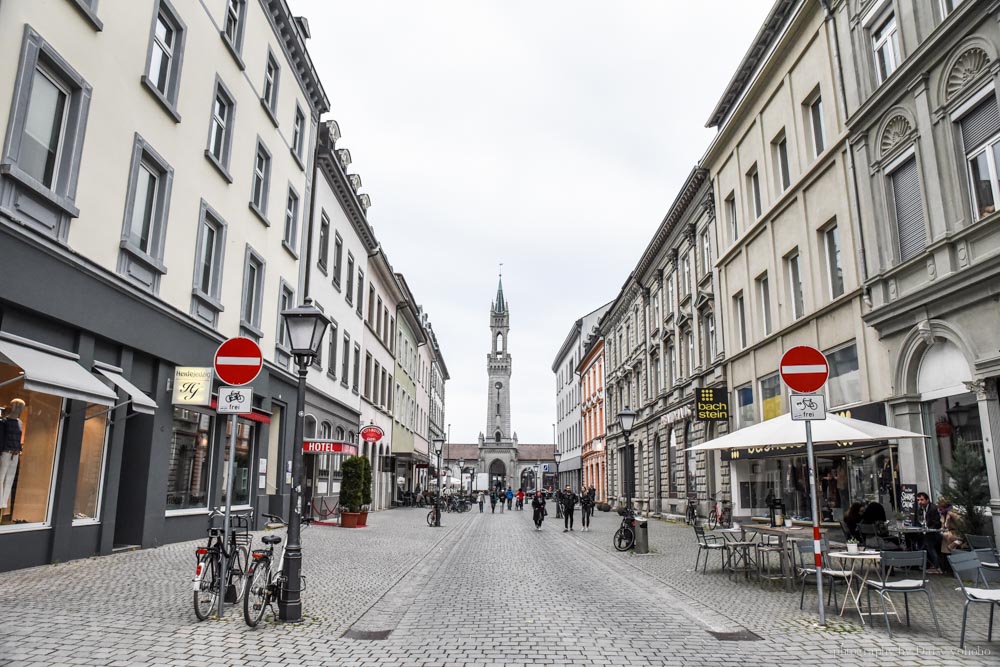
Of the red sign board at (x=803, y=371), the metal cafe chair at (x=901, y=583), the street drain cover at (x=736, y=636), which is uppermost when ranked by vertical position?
the red sign board at (x=803, y=371)

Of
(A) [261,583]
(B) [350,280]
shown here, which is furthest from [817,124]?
(B) [350,280]

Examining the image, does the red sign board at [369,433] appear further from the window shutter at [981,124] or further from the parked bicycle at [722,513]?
the window shutter at [981,124]

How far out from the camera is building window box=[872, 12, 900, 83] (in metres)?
15.1

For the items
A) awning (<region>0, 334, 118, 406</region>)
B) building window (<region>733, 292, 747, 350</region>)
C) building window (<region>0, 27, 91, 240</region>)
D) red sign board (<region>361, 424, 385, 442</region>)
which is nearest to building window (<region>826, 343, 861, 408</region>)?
building window (<region>733, 292, 747, 350</region>)

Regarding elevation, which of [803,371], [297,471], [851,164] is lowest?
[297,471]

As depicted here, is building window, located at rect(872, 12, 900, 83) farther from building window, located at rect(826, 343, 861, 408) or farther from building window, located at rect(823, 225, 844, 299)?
building window, located at rect(826, 343, 861, 408)

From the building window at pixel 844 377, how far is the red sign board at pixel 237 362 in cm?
1358

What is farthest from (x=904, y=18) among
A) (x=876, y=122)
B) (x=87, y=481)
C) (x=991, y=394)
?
(x=87, y=481)

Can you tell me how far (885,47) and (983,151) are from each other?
422 centimetres

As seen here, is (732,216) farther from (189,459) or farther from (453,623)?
(453,623)

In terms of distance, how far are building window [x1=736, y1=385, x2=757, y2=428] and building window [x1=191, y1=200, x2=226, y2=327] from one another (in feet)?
53.4

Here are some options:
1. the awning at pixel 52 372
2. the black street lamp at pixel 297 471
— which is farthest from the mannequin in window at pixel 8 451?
the black street lamp at pixel 297 471

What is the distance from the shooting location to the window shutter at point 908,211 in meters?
14.3

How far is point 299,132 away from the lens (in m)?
23.8
